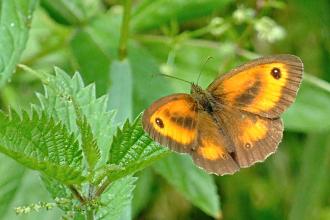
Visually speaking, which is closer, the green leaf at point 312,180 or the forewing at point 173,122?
the forewing at point 173,122

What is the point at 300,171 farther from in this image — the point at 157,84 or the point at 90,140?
the point at 90,140

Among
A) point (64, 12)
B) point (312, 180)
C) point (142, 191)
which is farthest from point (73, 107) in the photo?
point (312, 180)

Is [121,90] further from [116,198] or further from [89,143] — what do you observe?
[89,143]

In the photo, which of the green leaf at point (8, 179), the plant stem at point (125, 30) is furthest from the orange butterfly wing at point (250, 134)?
the green leaf at point (8, 179)

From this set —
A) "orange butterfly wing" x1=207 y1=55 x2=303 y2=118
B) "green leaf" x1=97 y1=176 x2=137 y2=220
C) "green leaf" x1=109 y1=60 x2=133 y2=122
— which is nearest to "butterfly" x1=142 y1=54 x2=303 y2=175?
"orange butterfly wing" x1=207 y1=55 x2=303 y2=118

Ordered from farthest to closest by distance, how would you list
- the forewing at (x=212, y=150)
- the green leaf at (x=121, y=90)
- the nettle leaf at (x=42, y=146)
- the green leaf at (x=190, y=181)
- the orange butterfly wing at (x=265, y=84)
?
the green leaf at (x=190, y=181) → the green leaf at (x=121, y=90) → the orange butterfly wing at (x=265, y=84) → the forewing at (x=212, y=150) → the nettle leaf at (x=42, y=146)

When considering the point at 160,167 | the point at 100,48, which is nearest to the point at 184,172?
the point at 160,167

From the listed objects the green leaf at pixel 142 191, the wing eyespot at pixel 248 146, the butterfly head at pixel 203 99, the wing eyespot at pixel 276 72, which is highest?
the wing eyespot at pixel 276 72

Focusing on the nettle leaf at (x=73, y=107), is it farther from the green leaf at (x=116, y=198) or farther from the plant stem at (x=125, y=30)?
the plant stem at (x=125, y=30)
